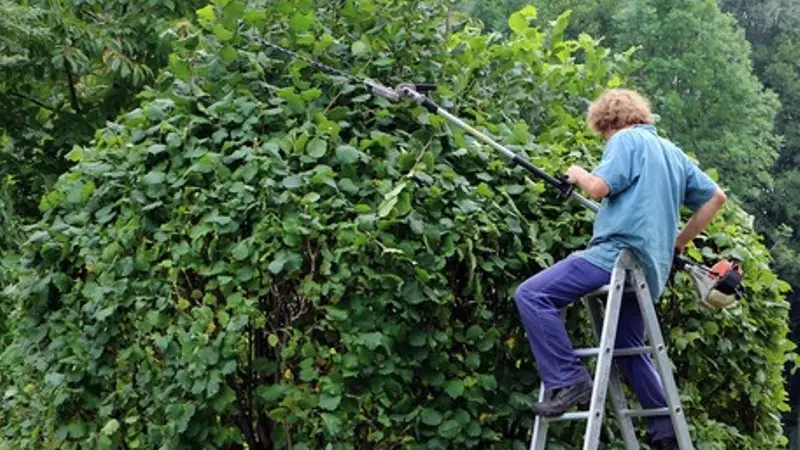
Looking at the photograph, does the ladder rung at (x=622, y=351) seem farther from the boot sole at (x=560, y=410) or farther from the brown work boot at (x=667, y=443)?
the brown work boot at (x=667, y=443)

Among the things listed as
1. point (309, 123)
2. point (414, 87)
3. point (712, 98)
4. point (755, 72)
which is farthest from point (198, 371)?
point (755, 72)

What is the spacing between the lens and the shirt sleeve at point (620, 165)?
5320 millimetres

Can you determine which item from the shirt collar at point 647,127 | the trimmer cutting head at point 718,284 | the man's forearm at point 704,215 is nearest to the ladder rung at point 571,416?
the trimmer cutting head at point 718,284

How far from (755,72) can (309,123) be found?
1465 inches

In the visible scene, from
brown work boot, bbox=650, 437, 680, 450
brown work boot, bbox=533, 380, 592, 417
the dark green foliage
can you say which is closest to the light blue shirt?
brown work boot, bbox=533, 380, 592, 417

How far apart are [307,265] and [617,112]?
1.46 meters

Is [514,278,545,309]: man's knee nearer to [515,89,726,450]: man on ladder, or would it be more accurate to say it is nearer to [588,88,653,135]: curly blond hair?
[515,89,726,450]: man on ladder

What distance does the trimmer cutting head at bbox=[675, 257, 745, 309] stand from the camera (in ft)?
18.2

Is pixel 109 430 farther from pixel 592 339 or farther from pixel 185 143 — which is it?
pixel 592 339

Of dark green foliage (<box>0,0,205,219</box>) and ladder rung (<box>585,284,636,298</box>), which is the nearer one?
ladder rung (<box>585,284,636,298</box>)

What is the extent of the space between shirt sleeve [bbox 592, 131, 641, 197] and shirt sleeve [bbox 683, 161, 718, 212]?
1.42 ft

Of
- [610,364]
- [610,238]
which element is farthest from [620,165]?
[610,364]

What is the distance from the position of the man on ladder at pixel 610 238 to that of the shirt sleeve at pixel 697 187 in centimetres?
8

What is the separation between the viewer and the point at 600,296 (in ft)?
18.5
